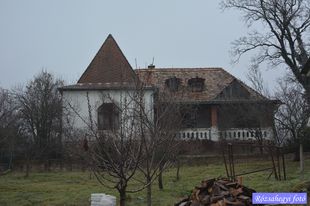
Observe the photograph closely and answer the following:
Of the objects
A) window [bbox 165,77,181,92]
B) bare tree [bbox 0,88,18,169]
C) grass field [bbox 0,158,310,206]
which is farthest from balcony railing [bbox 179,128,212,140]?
A: bare tree [bbox 0,88,18,169]

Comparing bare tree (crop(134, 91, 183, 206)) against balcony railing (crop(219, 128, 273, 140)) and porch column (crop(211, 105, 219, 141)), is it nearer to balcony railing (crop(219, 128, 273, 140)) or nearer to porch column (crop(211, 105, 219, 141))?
balcony railing (crop(219, 128, 273, 140))

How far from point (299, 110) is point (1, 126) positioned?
67.8 feet

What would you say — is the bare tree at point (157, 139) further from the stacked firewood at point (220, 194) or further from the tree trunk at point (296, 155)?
the tree trunk at point (296, 155)

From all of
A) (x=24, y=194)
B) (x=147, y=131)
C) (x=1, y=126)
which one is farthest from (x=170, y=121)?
(x=1, y=126)

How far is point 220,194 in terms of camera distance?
11391 millimetres

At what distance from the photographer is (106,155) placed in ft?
40.8

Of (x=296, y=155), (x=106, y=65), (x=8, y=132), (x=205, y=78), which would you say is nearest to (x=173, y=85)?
(x=296, y=155)

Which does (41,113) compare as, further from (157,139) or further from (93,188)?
(157,139)

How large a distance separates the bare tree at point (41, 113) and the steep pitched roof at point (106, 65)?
377 cm

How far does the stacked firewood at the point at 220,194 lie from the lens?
10977mm

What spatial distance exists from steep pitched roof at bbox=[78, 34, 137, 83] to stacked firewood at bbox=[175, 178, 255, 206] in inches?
1000

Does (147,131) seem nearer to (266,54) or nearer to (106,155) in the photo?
(106,155)

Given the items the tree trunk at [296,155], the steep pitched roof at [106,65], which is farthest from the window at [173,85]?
the tree trunk at [296,155]

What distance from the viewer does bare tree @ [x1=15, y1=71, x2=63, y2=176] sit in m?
40.3
